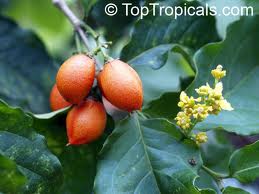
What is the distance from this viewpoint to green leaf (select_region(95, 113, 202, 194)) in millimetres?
1124

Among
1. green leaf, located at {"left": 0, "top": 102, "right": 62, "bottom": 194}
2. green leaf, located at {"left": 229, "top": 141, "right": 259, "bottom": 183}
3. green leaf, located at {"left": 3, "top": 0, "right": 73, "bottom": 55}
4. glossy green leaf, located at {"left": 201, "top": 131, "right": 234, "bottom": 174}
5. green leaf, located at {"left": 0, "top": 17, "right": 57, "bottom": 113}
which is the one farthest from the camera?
green leaf, located at {"left": 3, "top": 0, "right": 73, "bottom": 55}

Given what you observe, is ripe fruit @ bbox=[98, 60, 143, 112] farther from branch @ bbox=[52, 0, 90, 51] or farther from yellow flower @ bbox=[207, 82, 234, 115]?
branch @ bbox=[52, 0, 90, 51]

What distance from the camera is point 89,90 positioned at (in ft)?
3.84

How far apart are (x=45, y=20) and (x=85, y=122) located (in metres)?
1.28

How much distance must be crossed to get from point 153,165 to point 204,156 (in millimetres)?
451

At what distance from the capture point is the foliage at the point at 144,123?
1.11 metres

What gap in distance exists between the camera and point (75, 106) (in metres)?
1.20

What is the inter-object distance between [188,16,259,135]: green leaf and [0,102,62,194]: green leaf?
351 mm

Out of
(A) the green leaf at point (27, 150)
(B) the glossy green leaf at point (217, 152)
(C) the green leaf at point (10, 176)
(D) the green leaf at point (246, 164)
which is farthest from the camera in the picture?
(B) the glossy green leaf at point (217, 152)

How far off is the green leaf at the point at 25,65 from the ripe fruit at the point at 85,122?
58 cm

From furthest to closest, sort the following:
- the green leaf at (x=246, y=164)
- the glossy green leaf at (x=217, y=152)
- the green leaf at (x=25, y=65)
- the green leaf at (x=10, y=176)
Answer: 1. the green leaf at (x=25, y=65)
2. the glossy green leaf at (x=217, y=152)
3. the green leaf at (x=246, y=164)
4. the green leaf at (x=10, y=176)

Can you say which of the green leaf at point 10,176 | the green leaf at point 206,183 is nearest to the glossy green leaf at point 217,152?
the green leaf at point 206,183

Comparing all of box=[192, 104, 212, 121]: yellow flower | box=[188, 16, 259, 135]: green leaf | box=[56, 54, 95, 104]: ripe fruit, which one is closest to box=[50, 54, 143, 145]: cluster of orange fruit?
box=[56, 54, 95, 104]: ripe fruit

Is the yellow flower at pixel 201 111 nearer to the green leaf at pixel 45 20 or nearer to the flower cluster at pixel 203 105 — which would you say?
the flower cluster at pixel 203 105
